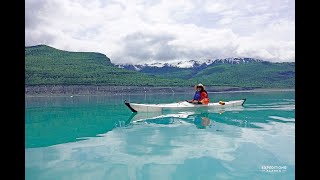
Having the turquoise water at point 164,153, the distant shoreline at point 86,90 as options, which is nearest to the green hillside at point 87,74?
the distant shoreline at point 86,90

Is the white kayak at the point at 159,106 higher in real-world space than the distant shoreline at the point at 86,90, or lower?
lower

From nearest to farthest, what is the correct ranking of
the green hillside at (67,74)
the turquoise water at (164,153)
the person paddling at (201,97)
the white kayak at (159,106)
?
the turquoise water at (164,153) → the white kayak at (159,106) → the person paddling at (201,97) → the green hillside at (67,74)

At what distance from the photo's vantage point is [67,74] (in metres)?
104

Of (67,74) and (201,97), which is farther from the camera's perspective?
(67,74)

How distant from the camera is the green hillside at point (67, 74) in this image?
315 ft

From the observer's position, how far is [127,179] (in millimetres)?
7500

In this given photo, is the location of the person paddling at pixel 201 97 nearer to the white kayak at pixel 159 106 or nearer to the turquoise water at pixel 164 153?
the white kayak at pixel 159 106

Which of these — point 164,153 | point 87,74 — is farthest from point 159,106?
point 87,74

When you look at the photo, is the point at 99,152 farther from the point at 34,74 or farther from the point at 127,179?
the point at 34,74

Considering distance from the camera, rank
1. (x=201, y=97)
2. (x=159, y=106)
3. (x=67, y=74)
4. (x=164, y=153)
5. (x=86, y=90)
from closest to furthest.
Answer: (x=164, y=153) < (x=159, y=106) < (x=201, y=97) < (x=86, y=90) < (x=67, y=74)

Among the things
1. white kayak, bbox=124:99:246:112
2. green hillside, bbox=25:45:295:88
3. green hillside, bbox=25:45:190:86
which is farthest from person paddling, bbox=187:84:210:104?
green hillside, bbox=25:45:190:86

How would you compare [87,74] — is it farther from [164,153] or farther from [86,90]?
[164,153]

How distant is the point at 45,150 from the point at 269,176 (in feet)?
25.9

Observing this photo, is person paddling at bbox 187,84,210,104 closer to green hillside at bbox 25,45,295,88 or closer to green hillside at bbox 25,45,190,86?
green hillside at bbox 25,45,295,88
